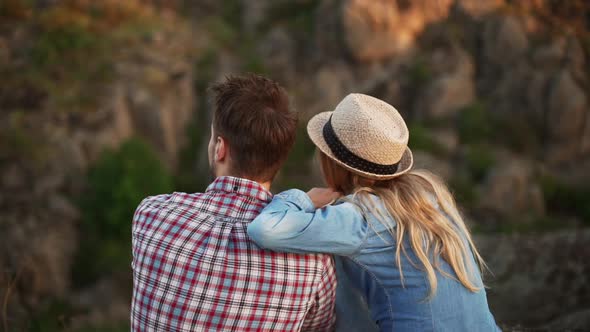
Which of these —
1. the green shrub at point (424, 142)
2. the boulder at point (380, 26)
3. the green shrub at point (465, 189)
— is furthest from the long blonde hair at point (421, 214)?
the boulder at point (380, 26)

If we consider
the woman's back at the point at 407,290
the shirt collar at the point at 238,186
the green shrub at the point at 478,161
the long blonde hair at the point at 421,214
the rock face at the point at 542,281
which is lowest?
the green shrub at the point at 478,161

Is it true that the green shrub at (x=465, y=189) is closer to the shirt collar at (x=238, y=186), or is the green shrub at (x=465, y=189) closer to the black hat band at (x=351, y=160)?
the black hat band at (x=351, y=160)

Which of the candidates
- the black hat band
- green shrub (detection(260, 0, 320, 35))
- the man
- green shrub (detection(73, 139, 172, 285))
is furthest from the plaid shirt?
green shrub (detection(260, 0, 320, 35))

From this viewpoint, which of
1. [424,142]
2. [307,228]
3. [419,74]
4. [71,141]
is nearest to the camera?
[307,228]

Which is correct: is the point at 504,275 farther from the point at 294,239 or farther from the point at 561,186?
the point at 561,186

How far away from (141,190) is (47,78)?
4.80 meters

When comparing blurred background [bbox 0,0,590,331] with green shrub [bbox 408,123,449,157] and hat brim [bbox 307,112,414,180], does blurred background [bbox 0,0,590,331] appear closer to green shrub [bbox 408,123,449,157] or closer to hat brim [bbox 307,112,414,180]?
green shrub [bbox 408,123,449,157]

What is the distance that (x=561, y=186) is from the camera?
59.3 feet

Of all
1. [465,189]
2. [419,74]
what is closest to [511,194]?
[465,189]

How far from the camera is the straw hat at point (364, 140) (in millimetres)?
2473

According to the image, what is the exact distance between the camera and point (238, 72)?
19.4 metres

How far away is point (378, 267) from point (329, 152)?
1.88 ft

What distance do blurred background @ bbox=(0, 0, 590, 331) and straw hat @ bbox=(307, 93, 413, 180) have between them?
9.13m

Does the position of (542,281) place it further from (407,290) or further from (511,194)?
(511,194)
